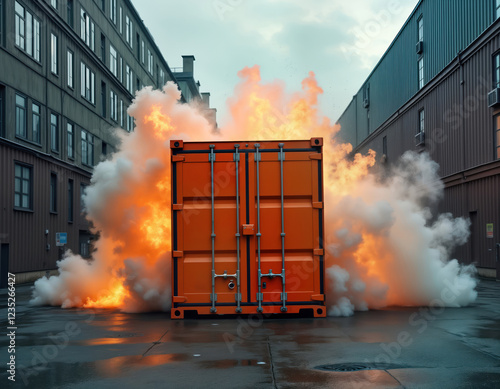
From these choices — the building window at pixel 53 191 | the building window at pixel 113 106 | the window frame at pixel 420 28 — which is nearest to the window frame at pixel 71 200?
the building window at pixel 53 191

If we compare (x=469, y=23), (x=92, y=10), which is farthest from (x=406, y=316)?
(x=92, y=10)

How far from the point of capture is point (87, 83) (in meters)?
36.4

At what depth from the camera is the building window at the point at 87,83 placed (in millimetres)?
35406

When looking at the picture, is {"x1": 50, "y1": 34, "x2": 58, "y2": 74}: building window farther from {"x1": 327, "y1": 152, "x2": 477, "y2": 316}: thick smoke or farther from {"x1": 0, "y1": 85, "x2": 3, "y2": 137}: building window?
{"x1": 327, "y1": 152, "x2": 477, "y2": 316}: thick smoke

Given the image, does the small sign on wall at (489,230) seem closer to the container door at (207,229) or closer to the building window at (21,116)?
the container door at (207,229)

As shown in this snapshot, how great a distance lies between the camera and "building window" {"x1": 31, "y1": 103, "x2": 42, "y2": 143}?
27.2m

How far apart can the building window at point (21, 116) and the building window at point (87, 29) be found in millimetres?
10094

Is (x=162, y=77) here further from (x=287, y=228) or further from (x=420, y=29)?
(x=287, y=228)

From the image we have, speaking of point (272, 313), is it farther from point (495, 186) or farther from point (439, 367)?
point (495, 186)

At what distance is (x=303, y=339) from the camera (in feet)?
31.2

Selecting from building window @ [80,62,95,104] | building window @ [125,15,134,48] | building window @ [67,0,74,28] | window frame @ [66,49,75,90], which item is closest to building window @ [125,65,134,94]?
building window @ [125,15,134,48]

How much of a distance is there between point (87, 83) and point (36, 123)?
9267 mm

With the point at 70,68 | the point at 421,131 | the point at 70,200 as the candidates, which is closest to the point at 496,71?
the point at 421,131

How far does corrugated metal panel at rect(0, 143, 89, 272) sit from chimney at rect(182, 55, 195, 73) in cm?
4606
